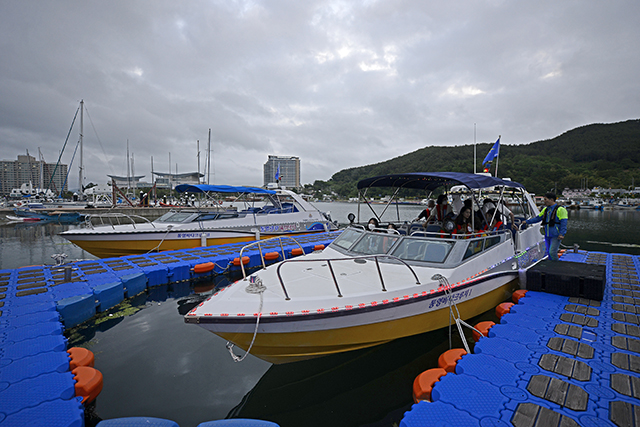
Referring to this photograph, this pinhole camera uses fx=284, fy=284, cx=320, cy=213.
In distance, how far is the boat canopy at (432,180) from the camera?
5.51 meters

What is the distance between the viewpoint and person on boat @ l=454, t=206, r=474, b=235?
6.41 m

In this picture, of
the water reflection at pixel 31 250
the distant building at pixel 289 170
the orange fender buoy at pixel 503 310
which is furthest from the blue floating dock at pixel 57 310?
the distant building at pixel 289 170

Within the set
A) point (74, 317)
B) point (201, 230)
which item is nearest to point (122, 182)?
point (201, 230)

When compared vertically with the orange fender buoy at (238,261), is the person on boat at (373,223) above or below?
above

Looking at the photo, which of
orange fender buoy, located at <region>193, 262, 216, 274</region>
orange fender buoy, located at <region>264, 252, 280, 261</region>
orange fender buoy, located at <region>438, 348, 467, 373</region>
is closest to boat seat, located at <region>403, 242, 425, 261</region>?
orange fender buoy, located at <region>438, 348, 467, 373</region>

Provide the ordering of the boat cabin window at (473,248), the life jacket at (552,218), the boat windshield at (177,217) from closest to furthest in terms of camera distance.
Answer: the boat cabin window at (473,248) → the life jacket at (552,218) → the boat windshield at (177,217)

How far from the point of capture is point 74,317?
5.45 m

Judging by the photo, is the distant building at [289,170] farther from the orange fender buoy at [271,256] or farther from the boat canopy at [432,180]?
the boat canopy at [432,180]

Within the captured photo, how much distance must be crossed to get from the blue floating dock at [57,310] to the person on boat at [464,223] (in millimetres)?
5665

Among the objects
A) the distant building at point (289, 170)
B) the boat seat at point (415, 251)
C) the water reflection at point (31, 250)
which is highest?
the distant building at point (289, 170)

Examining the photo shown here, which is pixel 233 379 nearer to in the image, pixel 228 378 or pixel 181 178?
pixel 228 378

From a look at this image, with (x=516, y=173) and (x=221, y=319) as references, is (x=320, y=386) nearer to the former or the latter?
(x=221, y=319)

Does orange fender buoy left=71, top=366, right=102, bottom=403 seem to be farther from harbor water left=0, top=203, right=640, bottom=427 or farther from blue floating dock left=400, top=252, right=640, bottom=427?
blue floating dock left=400, top=252, right=640, bottom=427

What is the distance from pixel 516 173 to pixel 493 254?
34.2 m
